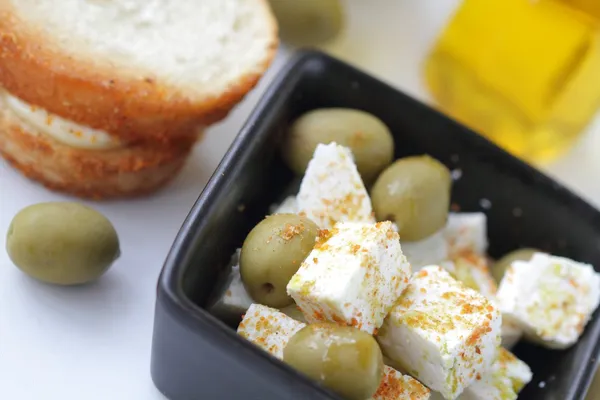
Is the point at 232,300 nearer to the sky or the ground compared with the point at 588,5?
nearer to the ground

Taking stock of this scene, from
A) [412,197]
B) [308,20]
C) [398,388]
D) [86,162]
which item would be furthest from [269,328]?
[308,20]

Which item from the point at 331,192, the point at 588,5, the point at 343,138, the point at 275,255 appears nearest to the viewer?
the point at 275,255

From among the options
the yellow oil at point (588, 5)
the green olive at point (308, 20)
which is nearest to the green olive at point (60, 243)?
the green olive at point (308, 20)

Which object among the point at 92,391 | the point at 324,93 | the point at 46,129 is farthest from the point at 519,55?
the point at 92,391

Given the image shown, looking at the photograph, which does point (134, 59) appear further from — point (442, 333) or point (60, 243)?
point (442, 333)

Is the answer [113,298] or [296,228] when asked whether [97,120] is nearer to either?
[113,298]
